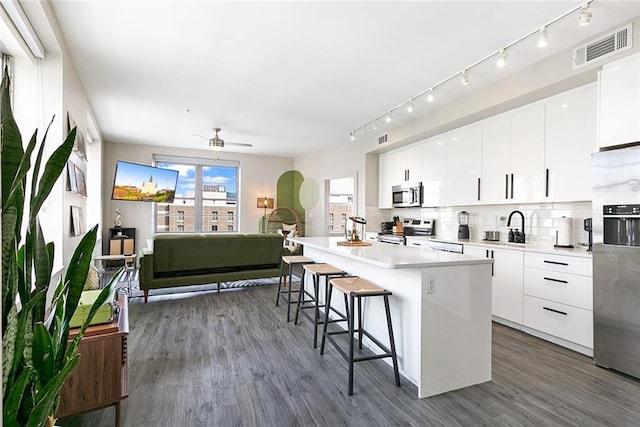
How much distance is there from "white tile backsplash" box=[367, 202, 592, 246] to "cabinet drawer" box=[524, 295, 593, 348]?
0.82 m

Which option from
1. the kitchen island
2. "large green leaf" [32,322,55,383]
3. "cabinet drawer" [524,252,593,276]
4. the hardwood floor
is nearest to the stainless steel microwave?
"cabinet drawer" [524,252,593,276]

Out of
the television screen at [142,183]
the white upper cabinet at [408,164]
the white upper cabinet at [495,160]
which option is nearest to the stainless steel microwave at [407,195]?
the white upper cabinet at [408,164]

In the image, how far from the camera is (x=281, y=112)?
15.4 feet

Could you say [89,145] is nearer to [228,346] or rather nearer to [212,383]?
[228,346]

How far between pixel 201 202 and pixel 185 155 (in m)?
1.18

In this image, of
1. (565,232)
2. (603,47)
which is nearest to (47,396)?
(603,47)

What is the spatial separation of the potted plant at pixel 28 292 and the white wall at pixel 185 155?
6449 mm

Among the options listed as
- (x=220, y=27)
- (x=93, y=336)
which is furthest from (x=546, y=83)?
(x=93, y=336)

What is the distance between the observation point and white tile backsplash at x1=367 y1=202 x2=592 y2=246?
3293 mm

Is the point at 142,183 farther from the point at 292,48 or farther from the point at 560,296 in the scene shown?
the point at 560,296

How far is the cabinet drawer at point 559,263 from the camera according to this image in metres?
2.71

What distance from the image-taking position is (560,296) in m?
2.88

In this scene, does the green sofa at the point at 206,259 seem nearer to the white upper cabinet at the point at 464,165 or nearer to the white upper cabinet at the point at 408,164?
the white upper cabinet at the point at 408,164

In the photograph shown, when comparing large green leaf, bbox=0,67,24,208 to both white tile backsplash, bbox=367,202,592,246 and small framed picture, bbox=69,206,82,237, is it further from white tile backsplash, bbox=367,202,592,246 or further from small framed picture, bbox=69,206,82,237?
white tile backsplash, bbox=367,202,592,246
